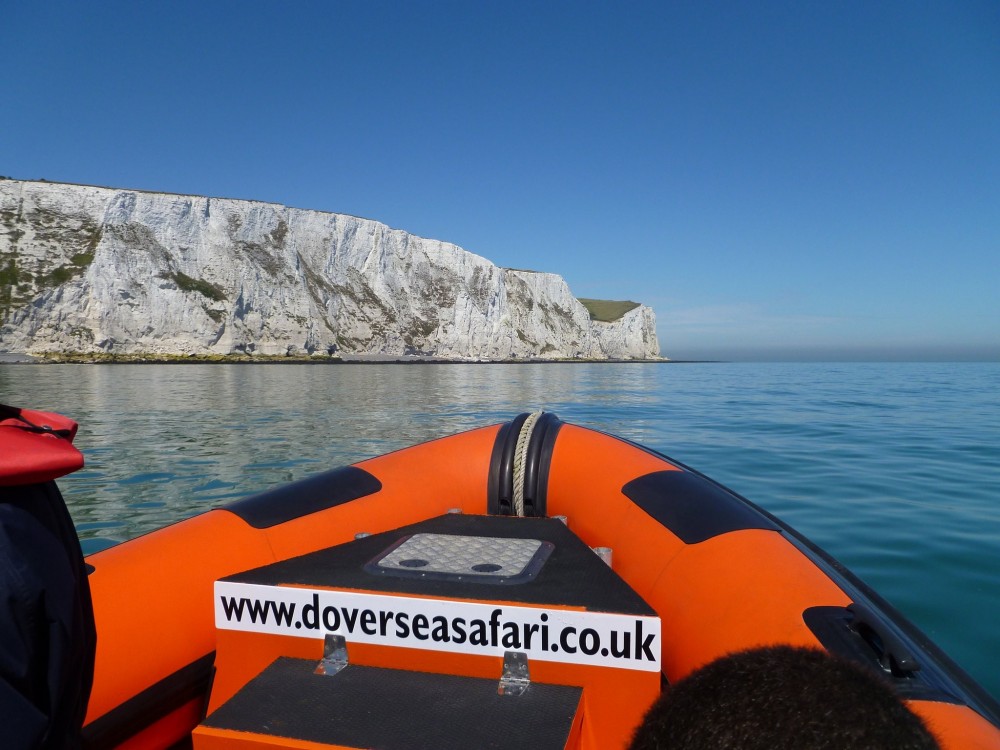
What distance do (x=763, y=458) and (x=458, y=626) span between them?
6553 millimetres

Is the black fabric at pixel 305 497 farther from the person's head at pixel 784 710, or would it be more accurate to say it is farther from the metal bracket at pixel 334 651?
the person's head at pixel 784 710

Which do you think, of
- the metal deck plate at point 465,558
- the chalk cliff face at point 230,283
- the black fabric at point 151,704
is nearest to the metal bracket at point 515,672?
the metal deck plate at point 465,558

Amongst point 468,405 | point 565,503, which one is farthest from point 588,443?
point 468,405

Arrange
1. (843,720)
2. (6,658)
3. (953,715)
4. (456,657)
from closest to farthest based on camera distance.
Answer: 1. (843,720)
2. (6,658)
3. (953,715)
4. (456,657)

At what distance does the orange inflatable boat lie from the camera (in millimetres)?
1427

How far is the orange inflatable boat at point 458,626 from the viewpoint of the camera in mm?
1427

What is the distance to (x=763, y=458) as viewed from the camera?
7.26 m

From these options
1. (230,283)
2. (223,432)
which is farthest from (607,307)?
(223,432)

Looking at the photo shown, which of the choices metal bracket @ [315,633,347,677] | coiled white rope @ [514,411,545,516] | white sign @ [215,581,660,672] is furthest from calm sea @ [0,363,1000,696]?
metal bracket @ [315,633,347,677]

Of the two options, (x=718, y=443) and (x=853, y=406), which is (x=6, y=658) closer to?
(x=718, y=443)

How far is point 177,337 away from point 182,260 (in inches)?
272

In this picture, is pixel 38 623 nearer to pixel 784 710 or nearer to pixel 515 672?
pixel 784 710

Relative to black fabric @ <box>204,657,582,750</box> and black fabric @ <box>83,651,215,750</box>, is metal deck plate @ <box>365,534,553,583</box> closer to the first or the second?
black fabric @ <box>204,657,582,750</box>

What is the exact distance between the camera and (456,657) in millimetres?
1588
